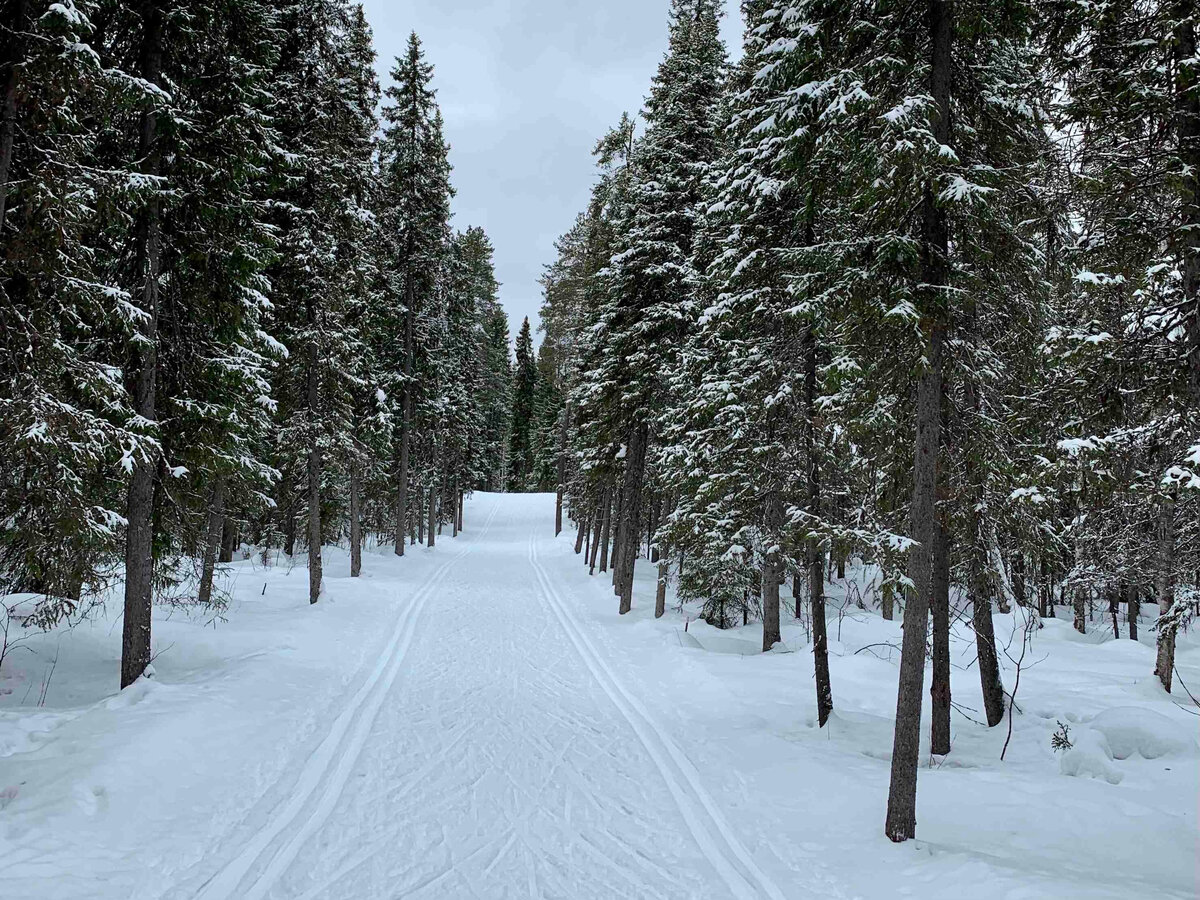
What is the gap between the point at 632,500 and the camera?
2080 cm

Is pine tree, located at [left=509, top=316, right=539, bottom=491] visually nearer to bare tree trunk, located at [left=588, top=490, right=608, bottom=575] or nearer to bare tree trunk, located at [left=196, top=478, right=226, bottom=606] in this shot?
bare tree trunk, located at [left=588, top=490, right=608, bottom=575]

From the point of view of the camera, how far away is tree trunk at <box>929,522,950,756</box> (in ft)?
31.1

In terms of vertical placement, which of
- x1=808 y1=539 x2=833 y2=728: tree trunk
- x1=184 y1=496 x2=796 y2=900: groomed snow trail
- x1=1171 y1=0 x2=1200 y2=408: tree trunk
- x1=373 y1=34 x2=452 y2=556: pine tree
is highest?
x1=373 y1=34 x2=452 y2=556: pine tree

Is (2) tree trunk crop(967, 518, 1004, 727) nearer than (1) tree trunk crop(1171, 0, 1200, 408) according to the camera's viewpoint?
No

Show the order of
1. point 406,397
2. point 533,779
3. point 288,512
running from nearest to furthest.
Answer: point 533,779
point 288,512
point 406,397

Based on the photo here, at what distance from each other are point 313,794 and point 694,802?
13.8 ft

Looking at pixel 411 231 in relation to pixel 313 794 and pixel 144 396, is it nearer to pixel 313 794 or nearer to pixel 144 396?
pixel 144 396

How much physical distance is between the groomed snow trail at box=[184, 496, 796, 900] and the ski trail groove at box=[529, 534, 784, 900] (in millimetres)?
21

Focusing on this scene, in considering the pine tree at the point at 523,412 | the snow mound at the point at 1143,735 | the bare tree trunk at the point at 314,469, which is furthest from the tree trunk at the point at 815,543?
the pine tree at the point at 523,412

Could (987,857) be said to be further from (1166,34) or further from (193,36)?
(193,36)

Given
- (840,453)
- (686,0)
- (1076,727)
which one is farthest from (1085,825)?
(686,0)

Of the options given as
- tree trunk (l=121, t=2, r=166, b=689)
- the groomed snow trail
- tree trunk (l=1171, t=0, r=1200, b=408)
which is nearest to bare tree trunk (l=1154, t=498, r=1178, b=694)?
tree trunk (l=1171, t=0, r=1200, b=408)

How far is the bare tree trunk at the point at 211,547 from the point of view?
13.4 meters

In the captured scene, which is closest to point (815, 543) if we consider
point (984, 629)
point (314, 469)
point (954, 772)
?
point (984, 629)
